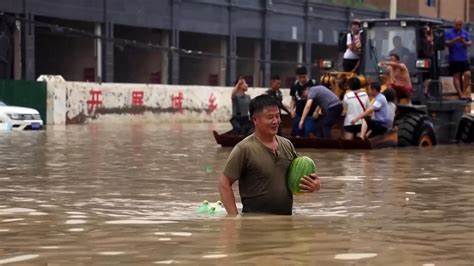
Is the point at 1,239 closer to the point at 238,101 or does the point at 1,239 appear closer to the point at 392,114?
the point at 392,114

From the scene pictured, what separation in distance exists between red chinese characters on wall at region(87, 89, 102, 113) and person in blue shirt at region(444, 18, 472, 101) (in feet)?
62.2

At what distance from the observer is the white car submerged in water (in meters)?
33.1

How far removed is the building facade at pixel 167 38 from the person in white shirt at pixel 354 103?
24035 mm

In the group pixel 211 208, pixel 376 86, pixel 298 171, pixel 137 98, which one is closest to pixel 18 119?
pixel 137 98

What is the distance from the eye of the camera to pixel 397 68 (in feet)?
71.9

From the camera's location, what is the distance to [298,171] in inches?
353

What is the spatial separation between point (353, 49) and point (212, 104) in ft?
75.9

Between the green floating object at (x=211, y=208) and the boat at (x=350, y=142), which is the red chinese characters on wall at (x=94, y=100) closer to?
the boat at (x=350, y=142)

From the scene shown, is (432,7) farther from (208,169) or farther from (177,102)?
(208,169)

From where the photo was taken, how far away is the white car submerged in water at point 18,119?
33.1 meters

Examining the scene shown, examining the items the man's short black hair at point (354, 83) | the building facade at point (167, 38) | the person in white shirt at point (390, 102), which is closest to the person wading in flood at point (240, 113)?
the man's short black hair at point (354, 83)

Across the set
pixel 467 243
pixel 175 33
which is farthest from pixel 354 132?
pixel 175 33

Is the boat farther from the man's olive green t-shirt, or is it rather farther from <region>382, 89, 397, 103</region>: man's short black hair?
the man's olive green t-shirt

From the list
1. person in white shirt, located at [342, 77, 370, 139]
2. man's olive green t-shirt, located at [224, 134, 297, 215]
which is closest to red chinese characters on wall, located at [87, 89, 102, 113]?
person in white shirt, located at [342, 77, 370, 139]
